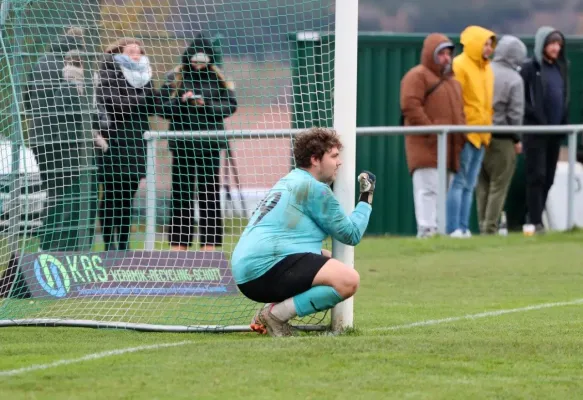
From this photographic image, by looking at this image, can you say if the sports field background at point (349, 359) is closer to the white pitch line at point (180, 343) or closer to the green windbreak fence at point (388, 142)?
the white pitch line at point (180, 343)

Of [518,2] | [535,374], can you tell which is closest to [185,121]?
[535,374]

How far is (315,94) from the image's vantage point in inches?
368

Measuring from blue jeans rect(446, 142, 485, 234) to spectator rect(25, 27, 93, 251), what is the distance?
5460mm

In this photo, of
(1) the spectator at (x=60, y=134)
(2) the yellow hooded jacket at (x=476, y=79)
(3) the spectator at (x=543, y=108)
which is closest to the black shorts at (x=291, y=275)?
(1) the spectator at (x=60, y=134)

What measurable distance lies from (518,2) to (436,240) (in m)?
10.3

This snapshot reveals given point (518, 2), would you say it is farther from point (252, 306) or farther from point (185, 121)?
point (252, 306)

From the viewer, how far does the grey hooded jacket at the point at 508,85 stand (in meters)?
15.9

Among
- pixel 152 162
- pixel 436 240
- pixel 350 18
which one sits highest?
pixel 350 18

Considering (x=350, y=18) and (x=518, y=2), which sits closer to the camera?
(x=350, y=18)

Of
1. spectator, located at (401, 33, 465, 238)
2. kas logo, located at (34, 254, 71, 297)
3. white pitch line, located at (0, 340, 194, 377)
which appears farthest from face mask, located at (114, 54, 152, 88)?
spectator, located at (401, 33, 465, 238)

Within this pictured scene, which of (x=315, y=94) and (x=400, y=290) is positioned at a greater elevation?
(x=315, y=94)

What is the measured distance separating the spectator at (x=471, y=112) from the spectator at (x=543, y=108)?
84cm

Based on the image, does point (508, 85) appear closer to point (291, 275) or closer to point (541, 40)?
point (541, 40)

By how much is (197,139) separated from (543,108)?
6.74 m
